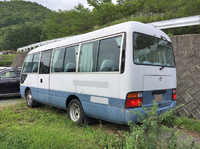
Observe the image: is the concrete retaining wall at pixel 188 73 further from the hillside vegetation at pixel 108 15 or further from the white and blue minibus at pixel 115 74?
the hillside vegetation at pixel 108 15

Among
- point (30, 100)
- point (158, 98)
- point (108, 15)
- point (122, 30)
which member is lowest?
point (30, 100)

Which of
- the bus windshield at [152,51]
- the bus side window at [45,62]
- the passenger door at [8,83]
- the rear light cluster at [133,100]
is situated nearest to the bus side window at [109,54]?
the bus windshield at [152,51]

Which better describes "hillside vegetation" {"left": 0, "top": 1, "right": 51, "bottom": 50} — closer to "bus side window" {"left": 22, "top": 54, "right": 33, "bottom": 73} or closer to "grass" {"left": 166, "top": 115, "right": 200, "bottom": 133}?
"bus side window" {"left": 22, "top": 54, "right": 33, "bottom": 73}

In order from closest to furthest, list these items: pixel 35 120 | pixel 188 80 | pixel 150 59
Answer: pixel 150 59
pixel 35 120
pixel 188 80

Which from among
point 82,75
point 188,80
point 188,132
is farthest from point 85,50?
point 188,80

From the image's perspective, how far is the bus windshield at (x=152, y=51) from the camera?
3.61 metres

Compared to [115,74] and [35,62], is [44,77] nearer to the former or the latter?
[35,62]

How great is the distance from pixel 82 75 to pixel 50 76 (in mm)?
1759

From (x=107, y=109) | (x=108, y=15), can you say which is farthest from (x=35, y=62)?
(x=108, y=15)

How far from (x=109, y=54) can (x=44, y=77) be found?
319 cm

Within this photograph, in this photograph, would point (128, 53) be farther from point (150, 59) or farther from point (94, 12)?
point (94, 12)

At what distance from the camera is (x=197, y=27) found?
13836 mm

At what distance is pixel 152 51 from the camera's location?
3.99m

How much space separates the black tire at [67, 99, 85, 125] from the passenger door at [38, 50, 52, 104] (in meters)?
1.40
